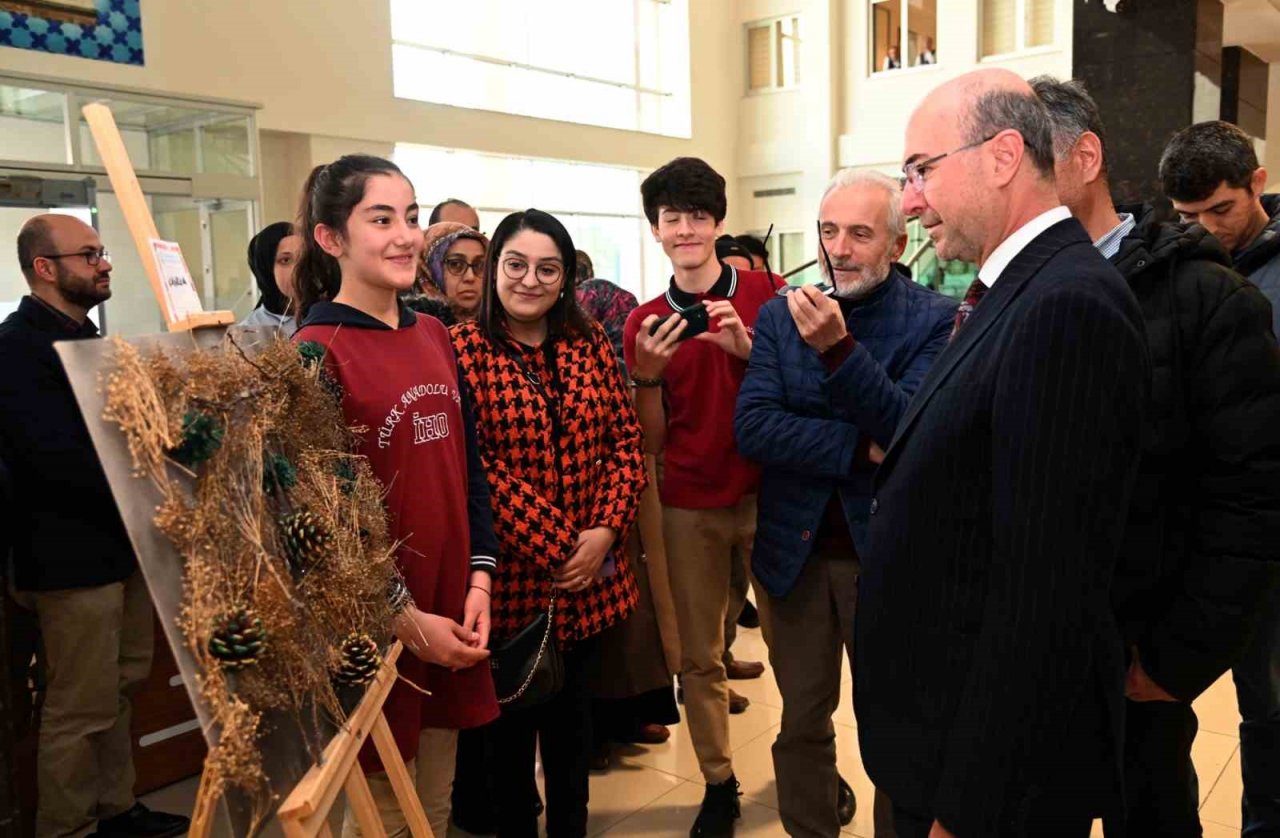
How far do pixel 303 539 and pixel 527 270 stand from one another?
1.13 m

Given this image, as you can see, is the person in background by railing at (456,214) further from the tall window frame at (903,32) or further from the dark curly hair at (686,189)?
the tall window frame at (903,32)

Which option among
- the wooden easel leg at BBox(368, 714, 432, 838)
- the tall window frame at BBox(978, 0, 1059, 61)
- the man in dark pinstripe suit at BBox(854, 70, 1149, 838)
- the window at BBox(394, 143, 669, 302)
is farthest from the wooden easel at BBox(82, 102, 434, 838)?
the tall window frame at BBox(978, 0, 1059, 61)

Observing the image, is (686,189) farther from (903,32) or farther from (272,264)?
(903,32)

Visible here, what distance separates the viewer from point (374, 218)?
6.04ft

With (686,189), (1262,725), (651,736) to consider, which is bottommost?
(651,736)

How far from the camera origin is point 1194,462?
1553mm

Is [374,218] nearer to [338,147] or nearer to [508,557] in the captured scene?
[508,557]

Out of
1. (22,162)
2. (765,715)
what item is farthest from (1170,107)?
(22,162)

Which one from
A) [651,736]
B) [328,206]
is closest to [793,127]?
[651,736]

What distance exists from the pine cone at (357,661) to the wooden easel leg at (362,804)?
134mm

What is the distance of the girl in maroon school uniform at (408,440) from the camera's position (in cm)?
180

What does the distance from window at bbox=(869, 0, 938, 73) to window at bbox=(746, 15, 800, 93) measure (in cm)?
119

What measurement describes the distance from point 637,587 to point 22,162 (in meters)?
6.34

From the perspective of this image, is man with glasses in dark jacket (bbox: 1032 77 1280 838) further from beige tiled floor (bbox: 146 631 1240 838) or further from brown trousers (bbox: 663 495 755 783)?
beige tiled floor (bbox: 146 631 1240 838)
